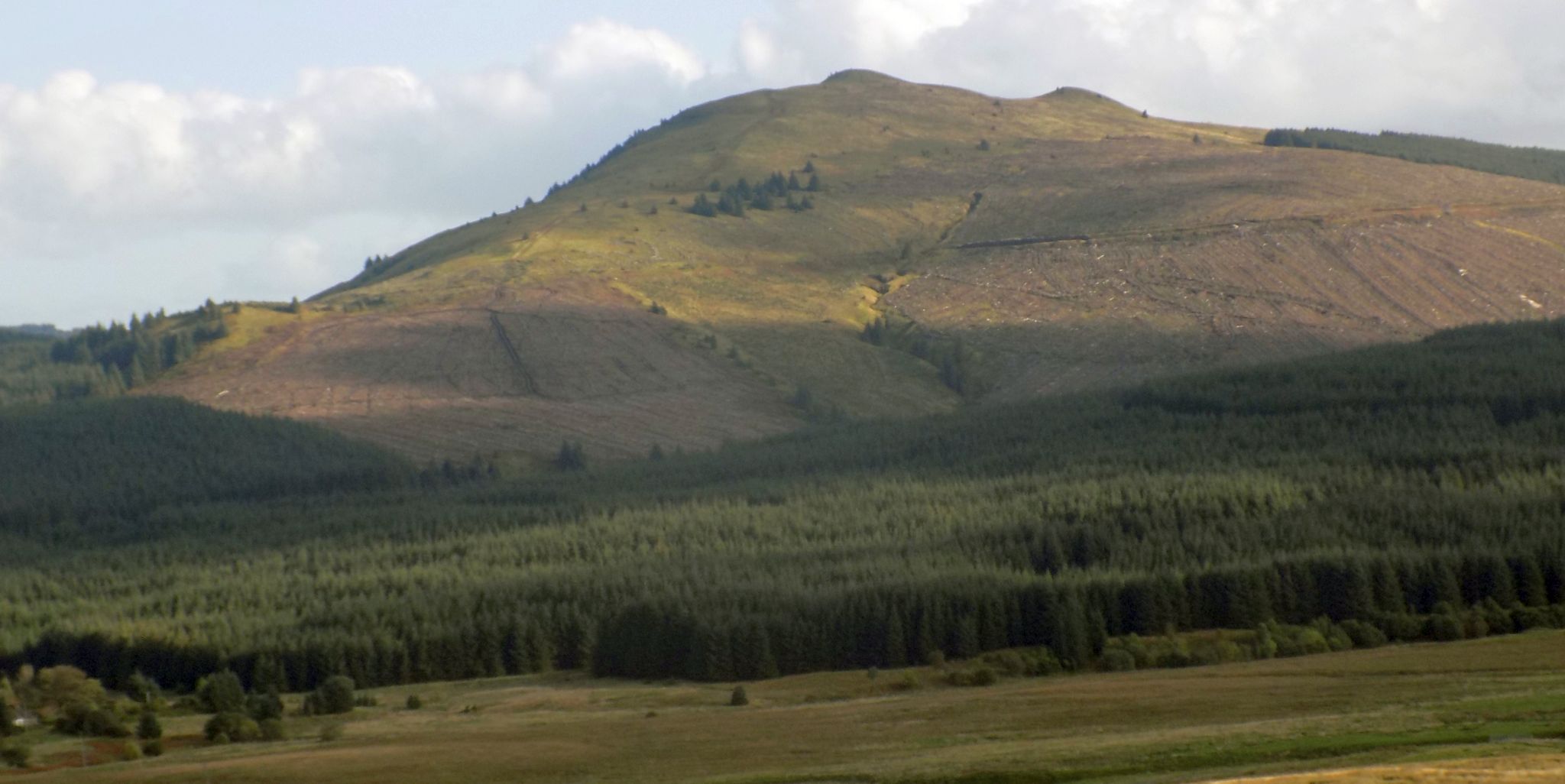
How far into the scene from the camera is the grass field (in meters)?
46.2

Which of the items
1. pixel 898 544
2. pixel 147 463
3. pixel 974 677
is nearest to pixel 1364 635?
pixel 974 677

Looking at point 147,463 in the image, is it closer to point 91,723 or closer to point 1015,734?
point 91,723

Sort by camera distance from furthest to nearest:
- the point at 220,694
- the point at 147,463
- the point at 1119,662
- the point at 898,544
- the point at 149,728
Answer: the point at 147,463
the point at 898,544
the point at 1119,662
the point at 220,694
the point at 149,728

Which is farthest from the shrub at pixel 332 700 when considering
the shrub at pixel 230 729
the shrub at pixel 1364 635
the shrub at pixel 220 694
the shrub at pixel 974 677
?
the shrub at pixel 1364 635

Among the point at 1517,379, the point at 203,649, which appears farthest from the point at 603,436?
the point at 1517,379

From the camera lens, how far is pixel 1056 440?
16412 cm

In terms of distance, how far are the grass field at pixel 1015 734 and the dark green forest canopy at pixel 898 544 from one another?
45.4ft

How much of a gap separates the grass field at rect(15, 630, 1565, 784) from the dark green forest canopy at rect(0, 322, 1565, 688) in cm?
1383

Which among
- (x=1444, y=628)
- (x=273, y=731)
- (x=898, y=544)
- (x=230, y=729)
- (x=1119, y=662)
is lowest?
(x=1119, y=662)

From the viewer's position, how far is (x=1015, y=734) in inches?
2330

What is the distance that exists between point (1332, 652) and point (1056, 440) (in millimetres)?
73650

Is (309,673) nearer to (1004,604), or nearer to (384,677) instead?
(384,677)

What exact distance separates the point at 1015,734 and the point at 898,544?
226 ft

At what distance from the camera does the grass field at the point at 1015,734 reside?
46.2 m
